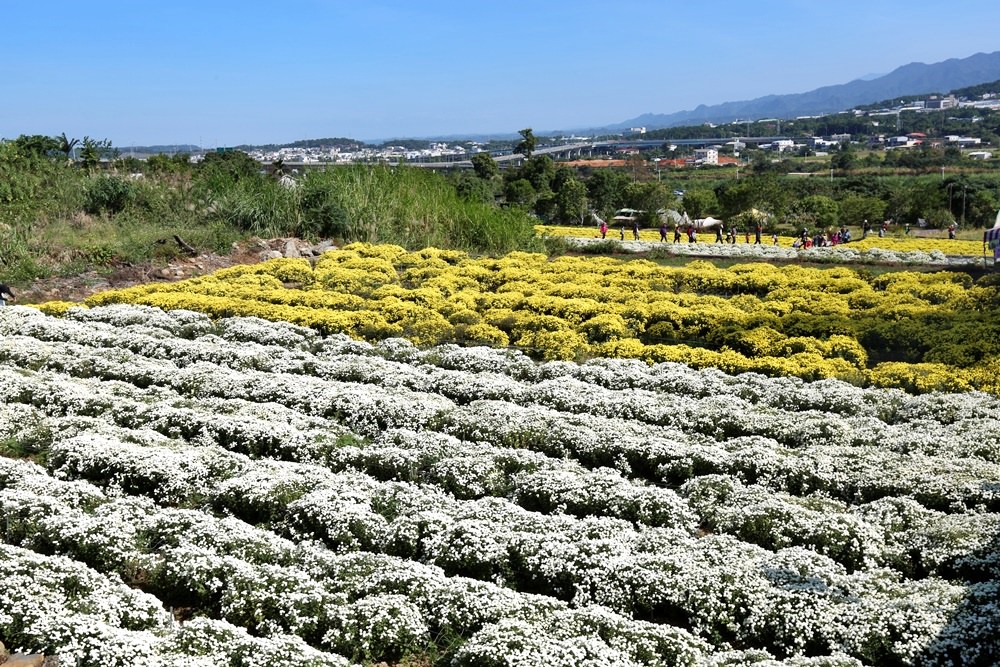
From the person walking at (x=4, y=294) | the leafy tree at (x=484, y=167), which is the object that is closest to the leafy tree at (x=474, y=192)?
the person walking at (x=4, y=294)

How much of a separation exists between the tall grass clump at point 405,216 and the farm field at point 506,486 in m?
11.1

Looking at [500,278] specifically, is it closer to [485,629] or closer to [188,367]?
[188,367]

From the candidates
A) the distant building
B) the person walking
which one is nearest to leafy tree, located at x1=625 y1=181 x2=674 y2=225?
the person walking

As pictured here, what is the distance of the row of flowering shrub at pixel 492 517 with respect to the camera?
726 centimetres

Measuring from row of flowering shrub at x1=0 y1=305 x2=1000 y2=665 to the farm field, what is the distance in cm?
4

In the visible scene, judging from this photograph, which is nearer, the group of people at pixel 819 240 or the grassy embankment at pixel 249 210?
the grassy embankment at pixel 249 210

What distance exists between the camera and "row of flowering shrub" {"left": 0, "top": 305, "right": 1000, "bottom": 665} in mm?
7262

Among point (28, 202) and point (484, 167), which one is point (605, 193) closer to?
point (484, 167)

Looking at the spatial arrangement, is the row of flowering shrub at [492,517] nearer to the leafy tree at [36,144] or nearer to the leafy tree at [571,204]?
the leafy tree at [36,144]

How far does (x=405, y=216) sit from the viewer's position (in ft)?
99.5

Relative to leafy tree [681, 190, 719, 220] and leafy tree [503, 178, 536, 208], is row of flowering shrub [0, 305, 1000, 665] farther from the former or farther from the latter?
leafy tree [503, 178, 536, 208]

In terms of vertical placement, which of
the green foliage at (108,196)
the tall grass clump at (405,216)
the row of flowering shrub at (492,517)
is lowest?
the row of flowering shrub at (492,517)

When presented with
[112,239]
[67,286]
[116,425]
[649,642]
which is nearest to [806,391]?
[649,642]

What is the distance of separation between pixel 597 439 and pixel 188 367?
7.80m
